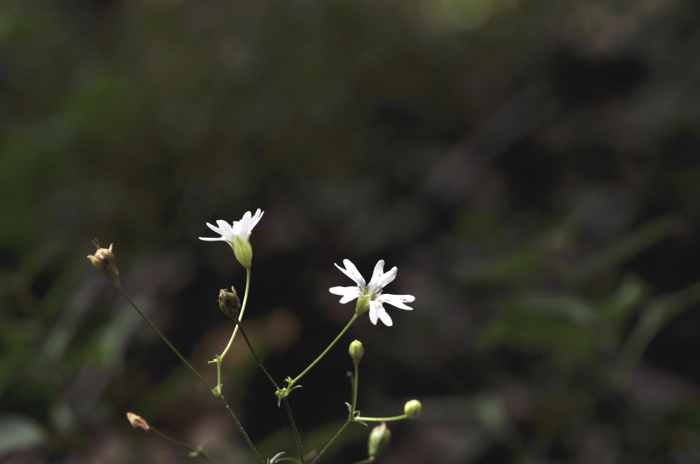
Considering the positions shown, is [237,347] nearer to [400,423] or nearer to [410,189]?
[400,423]

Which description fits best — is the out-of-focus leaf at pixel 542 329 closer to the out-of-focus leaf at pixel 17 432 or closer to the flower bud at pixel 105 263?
the flower bud at pixel 105 263

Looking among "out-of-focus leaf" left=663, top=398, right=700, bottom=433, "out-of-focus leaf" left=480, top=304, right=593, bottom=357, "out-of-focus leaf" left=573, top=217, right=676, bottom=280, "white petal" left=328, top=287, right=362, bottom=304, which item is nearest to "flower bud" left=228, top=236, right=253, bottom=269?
"white petal" left=328, top=287, right=362, bottom=304

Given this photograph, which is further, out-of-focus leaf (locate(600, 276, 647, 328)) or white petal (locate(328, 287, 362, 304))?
out-of-focus leaf (locate(600, 276, 647, 328))

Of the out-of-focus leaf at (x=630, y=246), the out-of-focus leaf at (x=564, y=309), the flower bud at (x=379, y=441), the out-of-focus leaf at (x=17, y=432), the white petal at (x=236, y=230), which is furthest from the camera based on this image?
the out-of-focus leaf at (x=630, y=246)

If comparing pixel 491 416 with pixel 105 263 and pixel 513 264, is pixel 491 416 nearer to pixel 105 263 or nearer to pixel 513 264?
pixel 513 264

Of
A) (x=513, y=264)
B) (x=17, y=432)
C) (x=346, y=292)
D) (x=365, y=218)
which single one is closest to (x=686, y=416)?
(x=513, y=264)

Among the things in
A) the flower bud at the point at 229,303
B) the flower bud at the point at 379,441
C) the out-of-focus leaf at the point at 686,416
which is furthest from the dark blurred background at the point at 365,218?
the flower bud at the point at 229,303

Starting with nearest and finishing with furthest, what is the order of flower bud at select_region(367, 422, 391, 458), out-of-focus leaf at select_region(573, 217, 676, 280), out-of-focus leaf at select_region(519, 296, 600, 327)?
flower bud at select_region(367, 422, 391, 458), out-of-focus leaf at select_region(519, 296, 600, 327), out-of-focus leaf at select_region(573, 217, 676, 280)

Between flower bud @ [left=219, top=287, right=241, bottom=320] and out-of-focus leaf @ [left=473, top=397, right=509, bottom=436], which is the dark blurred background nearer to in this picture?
out-of-focus leaf @ [left=473, top=397, right=509, bottom=436]

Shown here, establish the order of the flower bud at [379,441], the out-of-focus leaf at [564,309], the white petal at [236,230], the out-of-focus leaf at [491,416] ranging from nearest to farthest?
the flower bud at [379,441] < the white petal at [236,230] < the out-of-focus leaf at [564,309] < the out-of-focus leaf at [491,416]
